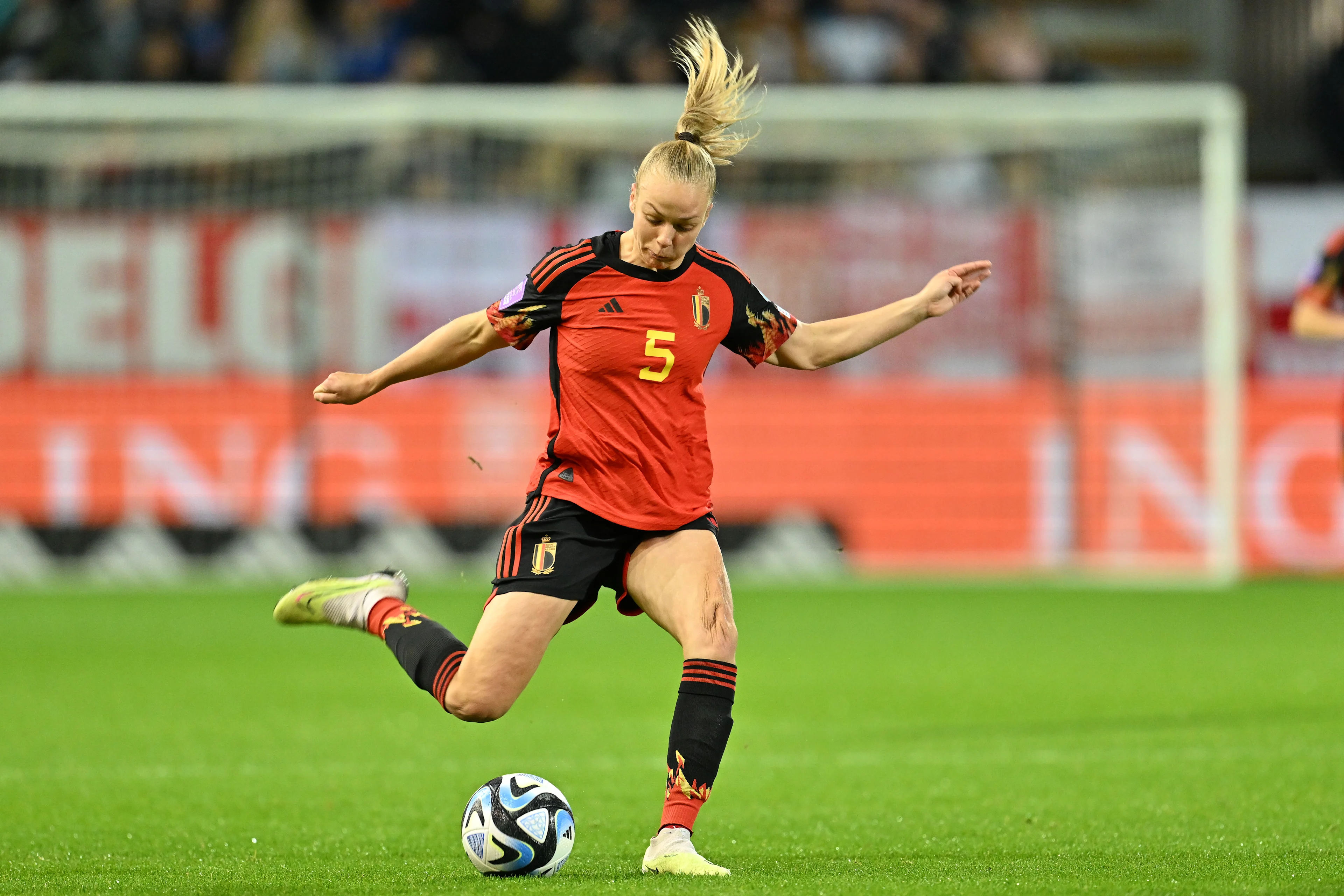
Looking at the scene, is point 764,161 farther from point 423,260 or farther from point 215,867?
point 215,867

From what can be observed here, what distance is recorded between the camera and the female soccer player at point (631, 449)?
4953 mm

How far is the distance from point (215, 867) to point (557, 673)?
17.4 ft

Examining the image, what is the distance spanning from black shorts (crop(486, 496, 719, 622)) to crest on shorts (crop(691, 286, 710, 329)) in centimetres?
54

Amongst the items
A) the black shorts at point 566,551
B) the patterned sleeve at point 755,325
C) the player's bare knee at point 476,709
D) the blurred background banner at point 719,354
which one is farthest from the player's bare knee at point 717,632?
the blurred background banner at point 719,354

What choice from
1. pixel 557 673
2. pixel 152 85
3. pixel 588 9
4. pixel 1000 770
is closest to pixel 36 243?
pixel 152 85

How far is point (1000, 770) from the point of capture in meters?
6.98

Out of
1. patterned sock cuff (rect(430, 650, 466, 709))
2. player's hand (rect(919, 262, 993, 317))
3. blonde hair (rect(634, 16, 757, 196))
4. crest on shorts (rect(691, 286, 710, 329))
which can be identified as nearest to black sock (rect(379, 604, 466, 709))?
patterned sock cuff (rect(430, 650, 466, 709))

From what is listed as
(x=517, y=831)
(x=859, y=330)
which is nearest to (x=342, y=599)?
(x=517, y=831)

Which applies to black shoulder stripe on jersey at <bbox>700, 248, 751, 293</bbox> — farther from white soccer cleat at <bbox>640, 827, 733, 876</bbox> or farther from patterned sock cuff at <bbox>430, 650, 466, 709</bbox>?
white soccer cleat at <bbox>640, 827, 733, 876</bbox>

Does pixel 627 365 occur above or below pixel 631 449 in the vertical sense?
above

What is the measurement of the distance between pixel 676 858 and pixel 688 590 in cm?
70

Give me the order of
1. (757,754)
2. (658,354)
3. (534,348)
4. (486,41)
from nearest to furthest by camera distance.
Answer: (658,354) < (757,754) < (534,348) < (486,41)

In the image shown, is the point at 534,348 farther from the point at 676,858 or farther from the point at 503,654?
the point at 676,858

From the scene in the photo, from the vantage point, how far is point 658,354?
5043mm
